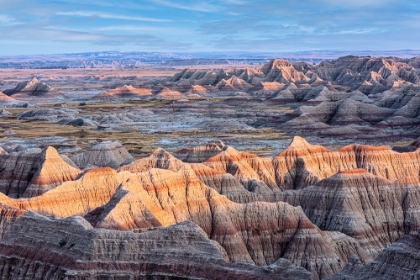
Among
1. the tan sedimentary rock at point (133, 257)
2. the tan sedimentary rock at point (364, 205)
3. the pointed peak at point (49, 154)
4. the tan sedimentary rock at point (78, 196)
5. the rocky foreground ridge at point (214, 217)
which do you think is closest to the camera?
the tan sedimentary rock at point (133, 257)

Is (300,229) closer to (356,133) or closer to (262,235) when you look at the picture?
(262,235)

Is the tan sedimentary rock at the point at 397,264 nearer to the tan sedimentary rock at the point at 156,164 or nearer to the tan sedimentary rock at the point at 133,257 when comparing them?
the tan sedimentary rock at the point at 133,257

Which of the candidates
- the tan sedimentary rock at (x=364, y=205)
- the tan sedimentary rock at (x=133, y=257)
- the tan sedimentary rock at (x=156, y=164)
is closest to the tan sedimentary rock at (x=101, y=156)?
the tan sedimentary rock at (x=156, y=164)

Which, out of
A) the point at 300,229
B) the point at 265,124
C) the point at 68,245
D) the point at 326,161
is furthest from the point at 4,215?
Answer: the point at 265,124

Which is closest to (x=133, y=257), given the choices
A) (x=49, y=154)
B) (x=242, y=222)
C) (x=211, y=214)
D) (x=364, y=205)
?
(x=242, y=222)

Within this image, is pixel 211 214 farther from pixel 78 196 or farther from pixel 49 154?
pixel 49 154

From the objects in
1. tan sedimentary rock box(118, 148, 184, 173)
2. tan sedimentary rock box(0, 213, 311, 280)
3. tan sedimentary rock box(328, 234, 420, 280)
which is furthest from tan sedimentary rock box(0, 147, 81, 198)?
tan sedimentary rock box(328, 234, 420, 280)

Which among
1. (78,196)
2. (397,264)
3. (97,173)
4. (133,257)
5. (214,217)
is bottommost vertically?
(214,217)
